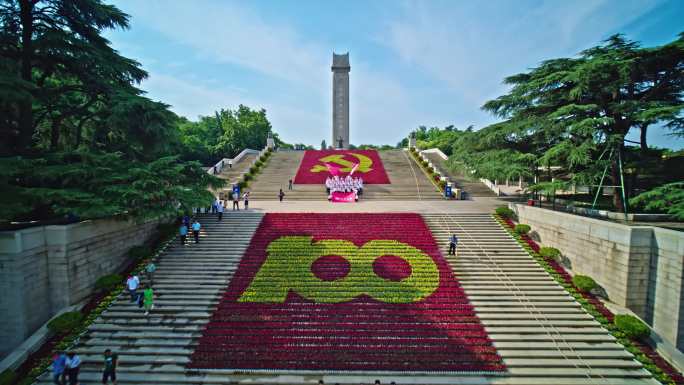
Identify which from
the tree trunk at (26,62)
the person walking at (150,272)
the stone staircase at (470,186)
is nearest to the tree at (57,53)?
the tree trunk at (26,62)

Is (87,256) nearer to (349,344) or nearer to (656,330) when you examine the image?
(349,344)

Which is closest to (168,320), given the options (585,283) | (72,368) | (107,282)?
(72,368)

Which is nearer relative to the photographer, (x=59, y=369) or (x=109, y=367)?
(x=59, y=369)

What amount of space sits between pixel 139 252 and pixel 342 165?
26397 mm

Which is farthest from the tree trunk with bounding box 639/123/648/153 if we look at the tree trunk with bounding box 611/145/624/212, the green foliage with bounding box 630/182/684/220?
the green foliage with bounding box 630/182/684/220

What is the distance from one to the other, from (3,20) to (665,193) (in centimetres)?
Result: 3376

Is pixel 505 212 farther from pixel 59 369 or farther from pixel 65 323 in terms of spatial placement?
pixel 65 323

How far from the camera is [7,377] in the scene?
9961 millimetres

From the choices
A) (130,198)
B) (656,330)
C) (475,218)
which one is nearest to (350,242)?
(475,218)

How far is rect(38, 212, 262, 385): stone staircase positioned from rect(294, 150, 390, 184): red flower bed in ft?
58.9

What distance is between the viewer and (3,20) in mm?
14977

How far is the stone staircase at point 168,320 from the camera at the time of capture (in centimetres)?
1088

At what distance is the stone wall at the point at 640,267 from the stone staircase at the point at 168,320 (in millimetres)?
17694

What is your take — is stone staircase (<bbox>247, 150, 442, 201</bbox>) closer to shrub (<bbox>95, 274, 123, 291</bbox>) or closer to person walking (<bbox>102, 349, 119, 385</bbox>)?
shrub (<bbox>95, 274, 123, 291</bbox>)
